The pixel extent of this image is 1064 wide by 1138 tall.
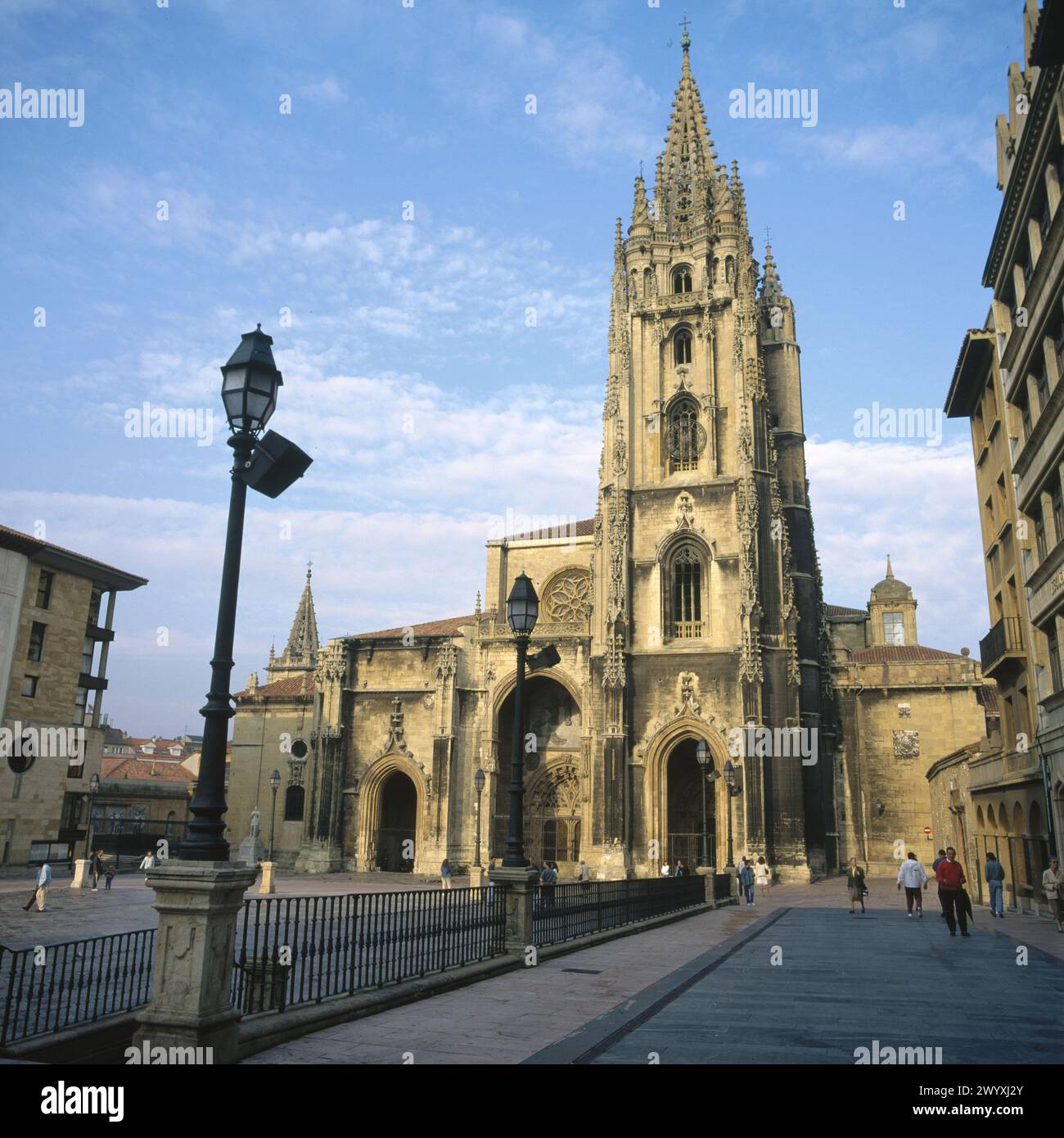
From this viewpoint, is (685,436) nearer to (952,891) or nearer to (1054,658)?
(1054,658)

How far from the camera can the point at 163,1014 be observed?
580 centimetres

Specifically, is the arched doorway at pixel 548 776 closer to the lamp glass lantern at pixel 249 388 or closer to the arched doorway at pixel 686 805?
the arched doorway at pixel 686 805

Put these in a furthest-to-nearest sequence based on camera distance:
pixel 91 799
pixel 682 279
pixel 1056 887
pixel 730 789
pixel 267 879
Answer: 1. pixel 682 279
2. pixel 91 799
3. pixel 730 789
4. pixel 267 879
5. pixel 1056 887

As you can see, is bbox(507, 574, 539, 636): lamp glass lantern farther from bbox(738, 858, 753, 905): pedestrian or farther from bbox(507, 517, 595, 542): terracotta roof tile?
bbox(507, 517, 595, 542): terracotta roof tile

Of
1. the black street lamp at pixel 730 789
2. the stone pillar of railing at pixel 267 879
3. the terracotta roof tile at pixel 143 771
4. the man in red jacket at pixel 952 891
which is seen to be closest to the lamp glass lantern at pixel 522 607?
the man in red jacket at pixel 952 891

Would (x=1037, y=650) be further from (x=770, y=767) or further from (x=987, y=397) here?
(x=770, y=767)

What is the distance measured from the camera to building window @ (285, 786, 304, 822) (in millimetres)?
44031

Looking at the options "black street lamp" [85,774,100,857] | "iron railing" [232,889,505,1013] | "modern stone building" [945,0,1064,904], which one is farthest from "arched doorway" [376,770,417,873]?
"iron railing" [232,889,505,1013]

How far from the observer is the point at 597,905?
615 inches

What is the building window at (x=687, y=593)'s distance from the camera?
37.5 m

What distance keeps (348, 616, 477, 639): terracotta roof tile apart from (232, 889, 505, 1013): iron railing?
3237 centimetres

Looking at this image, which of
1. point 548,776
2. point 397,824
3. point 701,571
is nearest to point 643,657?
point 701,571

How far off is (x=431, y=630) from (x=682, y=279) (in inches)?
806

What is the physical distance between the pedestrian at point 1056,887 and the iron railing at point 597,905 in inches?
286
